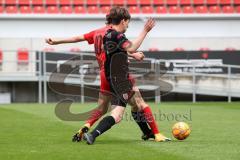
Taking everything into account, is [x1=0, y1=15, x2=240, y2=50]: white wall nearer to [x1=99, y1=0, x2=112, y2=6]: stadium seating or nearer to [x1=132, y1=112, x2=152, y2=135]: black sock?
[x1=99, y1=0, x2=112, y2=6]: stadium seating

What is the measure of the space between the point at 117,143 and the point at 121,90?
69cm

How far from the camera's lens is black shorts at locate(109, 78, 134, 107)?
869cm

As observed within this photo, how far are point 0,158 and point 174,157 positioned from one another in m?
1.76

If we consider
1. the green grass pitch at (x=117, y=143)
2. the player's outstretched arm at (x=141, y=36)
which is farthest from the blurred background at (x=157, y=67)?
the player's outstretched arm at (x=141, y=36)

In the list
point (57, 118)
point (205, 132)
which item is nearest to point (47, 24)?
point (57, 118)

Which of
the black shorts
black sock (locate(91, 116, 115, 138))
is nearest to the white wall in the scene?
the black shorts

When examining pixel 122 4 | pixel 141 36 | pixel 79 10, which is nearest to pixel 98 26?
pixel 79 10

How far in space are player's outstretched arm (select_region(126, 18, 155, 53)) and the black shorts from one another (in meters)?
0.54

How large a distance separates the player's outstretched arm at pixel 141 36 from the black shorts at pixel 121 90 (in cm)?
54

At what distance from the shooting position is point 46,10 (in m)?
29.6

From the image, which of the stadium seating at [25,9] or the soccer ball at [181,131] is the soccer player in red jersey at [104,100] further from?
the stadium seating at [25,9]

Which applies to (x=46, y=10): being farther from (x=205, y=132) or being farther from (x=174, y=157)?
(x=174, y=157)

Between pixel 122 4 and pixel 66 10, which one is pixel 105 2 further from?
pixel 66 10

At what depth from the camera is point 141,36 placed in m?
8.23
